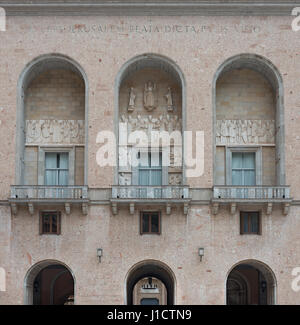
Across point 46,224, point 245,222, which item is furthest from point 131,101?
point 245,222

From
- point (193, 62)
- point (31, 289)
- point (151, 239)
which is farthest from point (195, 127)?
point (31, 289)

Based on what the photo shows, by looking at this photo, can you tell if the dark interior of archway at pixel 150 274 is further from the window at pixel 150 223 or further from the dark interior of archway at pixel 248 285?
the window at pixel 150 223

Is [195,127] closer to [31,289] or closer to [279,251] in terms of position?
[279,251]

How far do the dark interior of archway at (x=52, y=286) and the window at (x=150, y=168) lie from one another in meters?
7.46

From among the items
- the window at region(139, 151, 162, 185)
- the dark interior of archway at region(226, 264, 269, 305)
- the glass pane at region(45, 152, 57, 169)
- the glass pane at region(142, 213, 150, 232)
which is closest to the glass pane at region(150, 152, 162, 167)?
the window at region(139, 151, 162, 185)

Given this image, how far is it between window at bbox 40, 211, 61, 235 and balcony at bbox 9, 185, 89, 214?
2.22ft

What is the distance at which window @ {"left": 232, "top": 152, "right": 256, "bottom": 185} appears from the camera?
38938mm

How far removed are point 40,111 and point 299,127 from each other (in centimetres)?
1272

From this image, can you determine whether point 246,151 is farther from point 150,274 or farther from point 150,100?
point 150,274

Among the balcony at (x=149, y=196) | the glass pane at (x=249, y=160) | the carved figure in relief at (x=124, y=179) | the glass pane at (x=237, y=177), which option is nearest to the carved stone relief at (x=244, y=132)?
the glass pane at (x=249, y=160)

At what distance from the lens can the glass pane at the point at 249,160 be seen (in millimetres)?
39062

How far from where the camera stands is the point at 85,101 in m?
38.1
